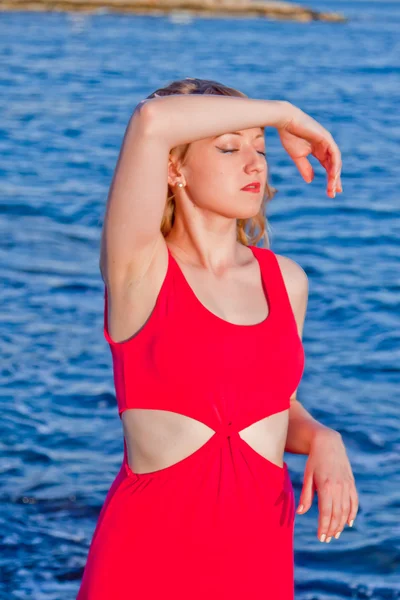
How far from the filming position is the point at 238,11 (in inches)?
2822

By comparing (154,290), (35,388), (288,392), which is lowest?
(35,388)

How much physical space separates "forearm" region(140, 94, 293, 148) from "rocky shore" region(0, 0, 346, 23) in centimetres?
6356

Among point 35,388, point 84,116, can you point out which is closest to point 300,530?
Result: point 35,388

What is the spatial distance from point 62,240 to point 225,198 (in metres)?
9.29

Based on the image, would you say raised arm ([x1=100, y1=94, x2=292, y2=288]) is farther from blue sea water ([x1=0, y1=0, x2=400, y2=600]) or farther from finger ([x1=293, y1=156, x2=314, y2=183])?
blue sea water ([x1=0, y1=0, x2=400, y2=600])

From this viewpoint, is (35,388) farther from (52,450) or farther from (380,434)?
(380,434)

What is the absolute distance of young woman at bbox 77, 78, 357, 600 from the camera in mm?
2877

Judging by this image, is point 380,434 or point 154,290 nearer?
point 154,290

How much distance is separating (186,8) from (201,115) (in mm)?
71841

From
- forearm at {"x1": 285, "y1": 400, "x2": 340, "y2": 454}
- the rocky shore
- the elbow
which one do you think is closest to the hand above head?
the elbow

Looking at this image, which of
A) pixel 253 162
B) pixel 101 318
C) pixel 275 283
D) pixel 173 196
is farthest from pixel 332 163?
pixel 101 318

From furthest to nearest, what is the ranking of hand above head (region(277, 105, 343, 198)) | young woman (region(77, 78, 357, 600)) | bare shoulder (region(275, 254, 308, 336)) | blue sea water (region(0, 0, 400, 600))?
blue sea water (region(0, 0, 400, 600)) < bare shoulder (region(275, 254, 308, 336)) < hand above head (region(277, 105, 343, 198)) < young woman (region(77, 78, 357, 600))

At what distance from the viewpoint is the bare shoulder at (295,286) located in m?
3.26

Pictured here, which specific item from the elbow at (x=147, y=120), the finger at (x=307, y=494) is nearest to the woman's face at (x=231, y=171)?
the elbow at (x=147, y=120)
